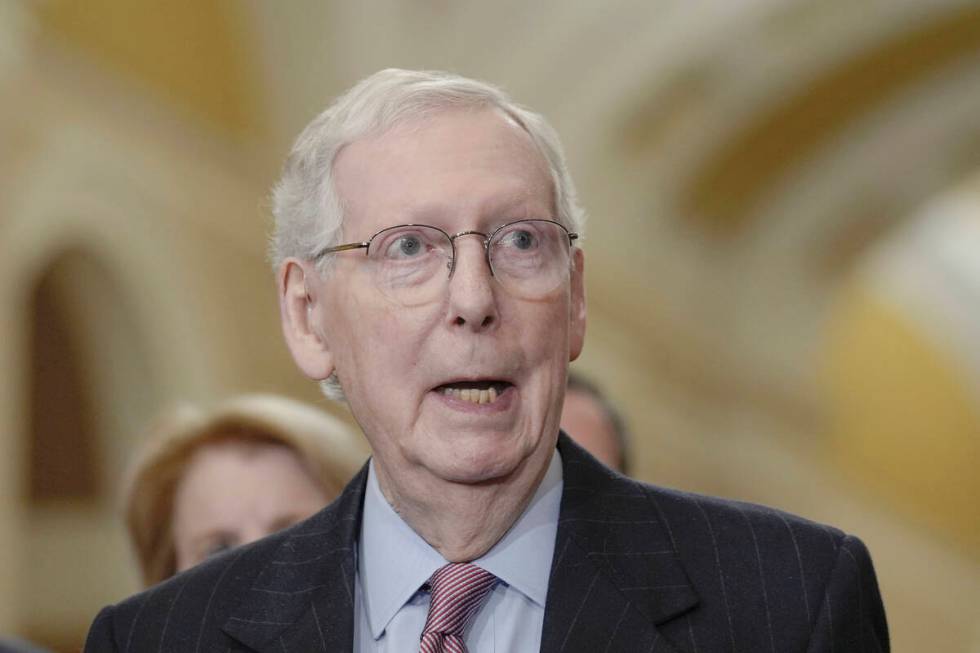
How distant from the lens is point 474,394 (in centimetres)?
221

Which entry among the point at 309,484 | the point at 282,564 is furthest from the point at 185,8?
the point at 282,564

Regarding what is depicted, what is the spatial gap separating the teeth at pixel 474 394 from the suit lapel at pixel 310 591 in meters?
0.34

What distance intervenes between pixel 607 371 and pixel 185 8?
A: 322cm

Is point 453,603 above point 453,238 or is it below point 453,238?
below

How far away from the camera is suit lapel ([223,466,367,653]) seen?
2.30m

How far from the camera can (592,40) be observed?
27.8 feet

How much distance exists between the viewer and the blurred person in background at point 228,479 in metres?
3.38

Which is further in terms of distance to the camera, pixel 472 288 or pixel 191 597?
pixel 191 597

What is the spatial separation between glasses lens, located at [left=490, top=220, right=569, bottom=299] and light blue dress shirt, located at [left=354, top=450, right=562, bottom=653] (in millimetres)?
308

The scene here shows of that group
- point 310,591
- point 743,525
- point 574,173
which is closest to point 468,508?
point 310,591

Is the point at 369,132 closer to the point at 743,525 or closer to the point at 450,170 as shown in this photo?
the point at 450,170

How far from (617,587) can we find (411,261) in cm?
54

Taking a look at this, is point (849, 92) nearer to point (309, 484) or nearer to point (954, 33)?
point (954, 33)

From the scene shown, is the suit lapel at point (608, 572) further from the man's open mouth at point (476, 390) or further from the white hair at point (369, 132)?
the white hair at point (369, 132)
